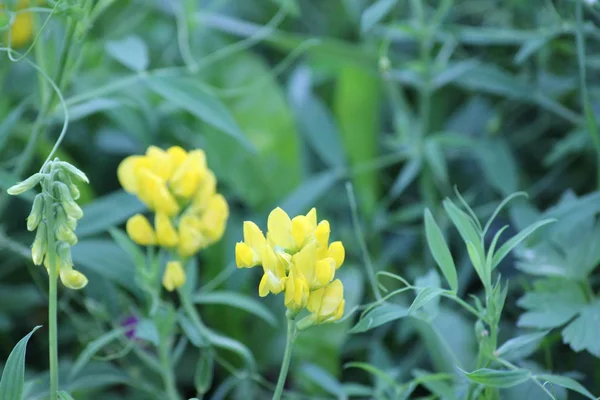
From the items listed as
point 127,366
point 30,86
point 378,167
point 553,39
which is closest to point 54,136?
point 30,86

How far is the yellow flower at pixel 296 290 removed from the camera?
1.80 ft

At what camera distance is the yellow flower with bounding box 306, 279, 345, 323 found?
56cm

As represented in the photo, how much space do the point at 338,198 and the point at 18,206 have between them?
0.49 metres

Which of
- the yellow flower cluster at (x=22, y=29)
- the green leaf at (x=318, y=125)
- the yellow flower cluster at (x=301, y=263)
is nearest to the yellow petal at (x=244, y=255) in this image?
the yellow flower cluster at (x=301, y=263)

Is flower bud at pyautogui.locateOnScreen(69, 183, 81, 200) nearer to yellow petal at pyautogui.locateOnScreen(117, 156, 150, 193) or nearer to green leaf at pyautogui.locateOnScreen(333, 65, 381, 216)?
yellow petal at pyautogui.locateOnScreen(117, 156, 150, 193)

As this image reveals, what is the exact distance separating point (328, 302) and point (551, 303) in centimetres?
29

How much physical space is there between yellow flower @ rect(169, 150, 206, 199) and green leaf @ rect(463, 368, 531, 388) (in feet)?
1.06

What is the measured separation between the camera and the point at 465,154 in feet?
3.74

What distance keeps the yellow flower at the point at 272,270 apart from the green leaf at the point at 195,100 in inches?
A: 11.1

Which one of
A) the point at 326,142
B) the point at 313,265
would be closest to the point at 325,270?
the point at 313,265

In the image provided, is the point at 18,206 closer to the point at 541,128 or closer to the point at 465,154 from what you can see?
the point at 465,154

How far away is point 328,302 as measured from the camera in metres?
0.56

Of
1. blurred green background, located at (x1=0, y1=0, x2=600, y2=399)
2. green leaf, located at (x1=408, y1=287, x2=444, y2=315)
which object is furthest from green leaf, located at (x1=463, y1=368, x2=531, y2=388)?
blurred green background, located at (x1=0, y1=0, x2=600, y2=399)

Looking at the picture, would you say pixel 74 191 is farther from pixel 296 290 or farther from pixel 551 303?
pixel 551 303
